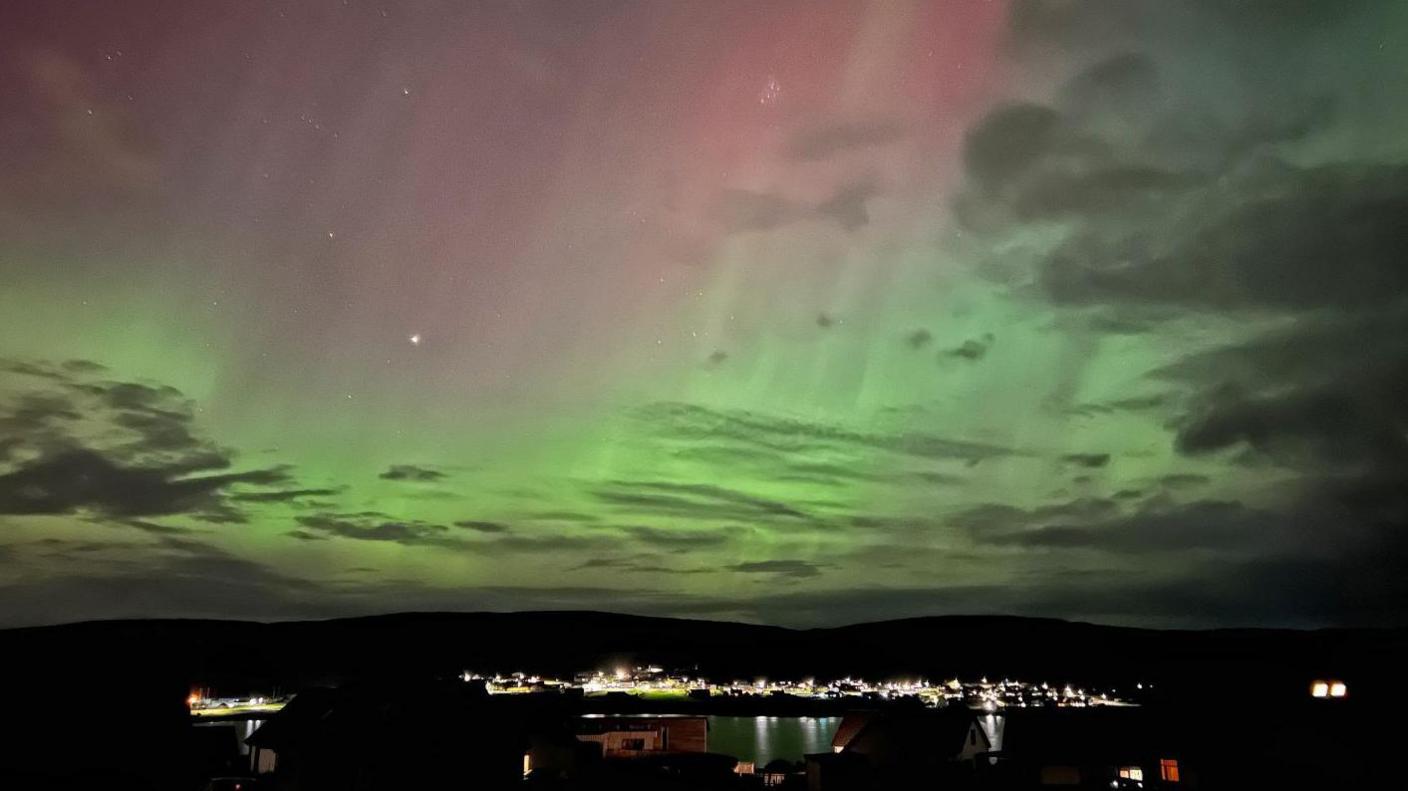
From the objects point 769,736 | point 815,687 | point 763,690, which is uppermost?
point 769,736

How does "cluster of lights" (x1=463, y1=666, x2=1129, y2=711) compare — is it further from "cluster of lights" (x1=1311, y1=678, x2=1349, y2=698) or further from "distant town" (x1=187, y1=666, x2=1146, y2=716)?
"cluster of lights" (x1=1311, y1=678, x2=1349, y2=698)

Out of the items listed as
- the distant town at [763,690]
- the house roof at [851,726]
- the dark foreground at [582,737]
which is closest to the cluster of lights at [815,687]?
the distant town at [763,690]

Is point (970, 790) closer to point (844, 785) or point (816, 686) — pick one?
point (844, 785)

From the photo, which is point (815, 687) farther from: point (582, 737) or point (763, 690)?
point (582, 737)

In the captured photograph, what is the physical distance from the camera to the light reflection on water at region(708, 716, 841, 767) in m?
63.7

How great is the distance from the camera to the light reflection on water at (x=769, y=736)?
209 ft

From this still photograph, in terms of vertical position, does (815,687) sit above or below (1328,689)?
below

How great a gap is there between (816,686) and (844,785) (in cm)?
13194

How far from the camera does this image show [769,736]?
8275 centimetres

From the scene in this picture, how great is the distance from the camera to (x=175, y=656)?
2581 cm

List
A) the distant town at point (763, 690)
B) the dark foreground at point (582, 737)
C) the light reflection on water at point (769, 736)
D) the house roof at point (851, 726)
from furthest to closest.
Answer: the distant town at point (763, 690), the light reflection on water at point (769, 736), the house roof at point (851, 726), the dark foreground at point (582, 737)

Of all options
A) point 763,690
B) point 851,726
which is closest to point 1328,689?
point 851,726

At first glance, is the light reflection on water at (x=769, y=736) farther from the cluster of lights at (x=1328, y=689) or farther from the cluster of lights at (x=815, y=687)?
the cluster of lights at (x=1328, y=689)

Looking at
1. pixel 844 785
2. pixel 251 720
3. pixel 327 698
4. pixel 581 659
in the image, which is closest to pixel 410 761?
pixel 327 698
